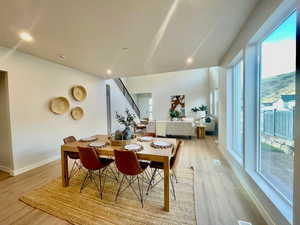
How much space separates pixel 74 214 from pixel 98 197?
38 cm

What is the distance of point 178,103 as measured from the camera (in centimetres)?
870


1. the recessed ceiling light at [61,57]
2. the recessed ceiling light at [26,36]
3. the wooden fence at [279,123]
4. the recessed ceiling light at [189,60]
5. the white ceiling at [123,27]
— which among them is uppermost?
the white ceiling at [123,27]

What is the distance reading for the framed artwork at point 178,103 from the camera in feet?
28.1

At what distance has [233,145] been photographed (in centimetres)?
338

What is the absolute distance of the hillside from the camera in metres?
1.45

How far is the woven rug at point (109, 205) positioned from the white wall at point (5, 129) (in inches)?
52.5

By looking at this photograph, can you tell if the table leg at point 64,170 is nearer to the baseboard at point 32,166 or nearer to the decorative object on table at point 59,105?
the baseboard at point 32,166

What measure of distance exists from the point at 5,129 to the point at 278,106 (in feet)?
15.8

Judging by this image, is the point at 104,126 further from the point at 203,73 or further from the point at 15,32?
the point at 203,73

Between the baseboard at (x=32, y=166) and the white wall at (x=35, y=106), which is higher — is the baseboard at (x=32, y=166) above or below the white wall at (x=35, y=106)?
below

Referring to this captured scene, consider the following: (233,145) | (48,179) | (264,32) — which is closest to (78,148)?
(48,179)

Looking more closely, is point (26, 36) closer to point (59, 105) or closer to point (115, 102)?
point (59, 105)

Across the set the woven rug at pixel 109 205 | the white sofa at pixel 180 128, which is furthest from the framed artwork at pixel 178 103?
the woven rug at pixel 109 205

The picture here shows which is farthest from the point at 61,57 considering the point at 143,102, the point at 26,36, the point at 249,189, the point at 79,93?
the point at 143,102
